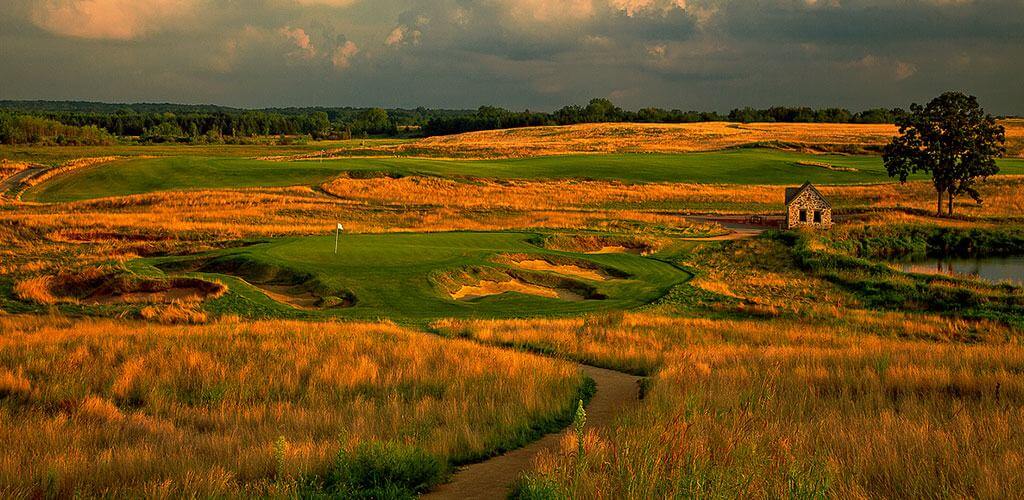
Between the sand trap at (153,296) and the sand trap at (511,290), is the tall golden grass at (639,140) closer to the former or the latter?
the sand trap at (511,290)

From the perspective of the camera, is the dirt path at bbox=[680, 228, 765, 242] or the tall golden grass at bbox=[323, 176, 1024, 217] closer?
the dirt path at bbox=[680, 228, 765, 242]

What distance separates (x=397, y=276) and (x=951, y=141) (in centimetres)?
4651

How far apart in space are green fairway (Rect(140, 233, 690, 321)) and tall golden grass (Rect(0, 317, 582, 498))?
5.12 metres

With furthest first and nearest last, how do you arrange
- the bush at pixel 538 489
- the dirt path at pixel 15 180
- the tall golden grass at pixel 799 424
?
the dirt path at pixel 15 180 → the tall golden grass at pixel 799 424 → the bush at pixel 538 489

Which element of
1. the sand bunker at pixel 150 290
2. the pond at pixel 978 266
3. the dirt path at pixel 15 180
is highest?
the dirt path at pixel 15 180

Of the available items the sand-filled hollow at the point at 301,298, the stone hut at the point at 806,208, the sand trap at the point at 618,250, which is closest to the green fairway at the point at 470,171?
the stone hut at the point at 806,208

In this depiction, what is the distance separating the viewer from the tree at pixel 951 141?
179 feet

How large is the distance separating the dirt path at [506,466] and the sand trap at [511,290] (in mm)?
13758

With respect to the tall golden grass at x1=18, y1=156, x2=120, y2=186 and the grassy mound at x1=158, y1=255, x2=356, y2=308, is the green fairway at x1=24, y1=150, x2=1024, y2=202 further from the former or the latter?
the grassy mound at x1=158, y1=255, x2=356, y2=308

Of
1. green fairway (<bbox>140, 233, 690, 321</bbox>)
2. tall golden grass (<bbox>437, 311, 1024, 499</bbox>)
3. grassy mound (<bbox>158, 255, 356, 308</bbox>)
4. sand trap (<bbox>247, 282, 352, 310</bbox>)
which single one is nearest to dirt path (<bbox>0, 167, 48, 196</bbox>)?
grassy mound (<bbox>158, 255, 356, 308</bbox>)

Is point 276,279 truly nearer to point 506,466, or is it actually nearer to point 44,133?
point 506,466

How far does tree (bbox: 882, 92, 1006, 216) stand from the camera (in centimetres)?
5462

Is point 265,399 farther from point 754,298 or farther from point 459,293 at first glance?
point 754,298

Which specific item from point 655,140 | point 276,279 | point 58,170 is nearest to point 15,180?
point 58,170
